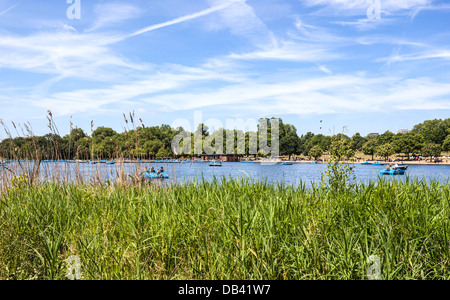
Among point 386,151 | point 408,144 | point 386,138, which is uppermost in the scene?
point 386,138

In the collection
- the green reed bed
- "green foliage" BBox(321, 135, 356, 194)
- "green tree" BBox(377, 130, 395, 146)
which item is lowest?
the green reed bed

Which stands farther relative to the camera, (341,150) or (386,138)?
(386,138)

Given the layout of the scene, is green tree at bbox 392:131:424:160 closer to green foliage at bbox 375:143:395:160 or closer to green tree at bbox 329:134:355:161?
green foliage at bbox 375:143:395:160

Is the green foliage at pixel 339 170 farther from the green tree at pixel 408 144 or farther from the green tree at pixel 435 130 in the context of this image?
the green tree at pixel 435 130

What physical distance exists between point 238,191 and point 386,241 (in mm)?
3100

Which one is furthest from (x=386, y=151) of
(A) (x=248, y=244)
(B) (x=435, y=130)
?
(A) (x=248, y=244)

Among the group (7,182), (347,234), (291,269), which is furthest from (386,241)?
(7,182)

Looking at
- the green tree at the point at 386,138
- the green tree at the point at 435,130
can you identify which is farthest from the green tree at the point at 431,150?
the green tree at the point at 386,138

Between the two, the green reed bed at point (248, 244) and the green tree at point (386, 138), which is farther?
the green tree at point (386, 138)

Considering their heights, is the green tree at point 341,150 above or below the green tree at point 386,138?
below

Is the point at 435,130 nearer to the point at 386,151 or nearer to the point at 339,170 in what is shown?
the point at 386,151

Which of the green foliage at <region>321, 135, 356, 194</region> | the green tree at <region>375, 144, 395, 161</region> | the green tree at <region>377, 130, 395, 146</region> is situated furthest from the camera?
the green tree at <region>377, 130, 395, 146</region>

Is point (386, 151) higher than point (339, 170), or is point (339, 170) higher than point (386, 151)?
point (339, 170)

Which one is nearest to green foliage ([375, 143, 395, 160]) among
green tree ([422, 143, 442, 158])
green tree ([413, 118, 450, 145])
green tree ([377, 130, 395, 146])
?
green tree ([422, 143, 442, 158])
